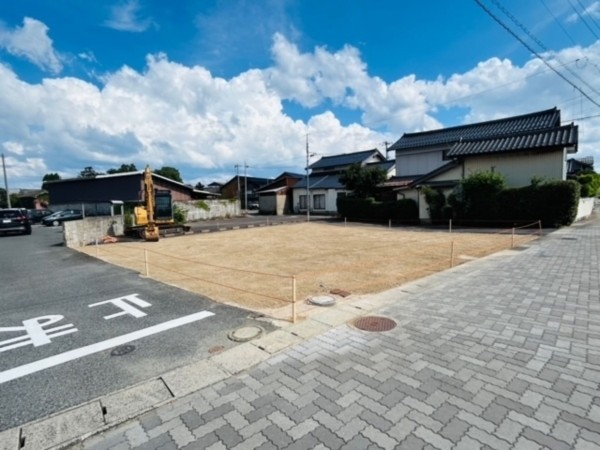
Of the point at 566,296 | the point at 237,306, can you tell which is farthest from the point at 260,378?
the point at 566,296

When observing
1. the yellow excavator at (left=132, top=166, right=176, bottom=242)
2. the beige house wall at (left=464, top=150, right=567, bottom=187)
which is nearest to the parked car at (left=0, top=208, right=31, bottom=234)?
the yellow excavator at (left=132, top=166, right=176, bottom=242)

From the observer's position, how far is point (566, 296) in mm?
5207

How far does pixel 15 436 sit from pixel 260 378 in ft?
6.42

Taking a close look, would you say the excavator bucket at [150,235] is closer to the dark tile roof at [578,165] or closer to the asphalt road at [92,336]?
the asphalt road at [92,336]

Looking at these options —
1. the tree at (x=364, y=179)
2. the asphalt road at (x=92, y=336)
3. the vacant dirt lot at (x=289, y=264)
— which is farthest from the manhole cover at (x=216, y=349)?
the tree at (x=364, y=179)

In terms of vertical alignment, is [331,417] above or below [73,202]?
below

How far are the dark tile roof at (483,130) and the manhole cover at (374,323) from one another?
19.6m

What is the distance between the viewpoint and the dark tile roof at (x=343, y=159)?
34.4 meters

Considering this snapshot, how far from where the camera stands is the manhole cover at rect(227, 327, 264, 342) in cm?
394

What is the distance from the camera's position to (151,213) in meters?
15.8

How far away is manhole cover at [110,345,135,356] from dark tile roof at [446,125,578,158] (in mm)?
20258

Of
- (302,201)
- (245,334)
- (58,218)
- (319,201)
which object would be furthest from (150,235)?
(302,201)

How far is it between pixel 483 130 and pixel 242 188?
33.8 meters

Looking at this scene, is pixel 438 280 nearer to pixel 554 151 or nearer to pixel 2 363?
pixel 2 363
